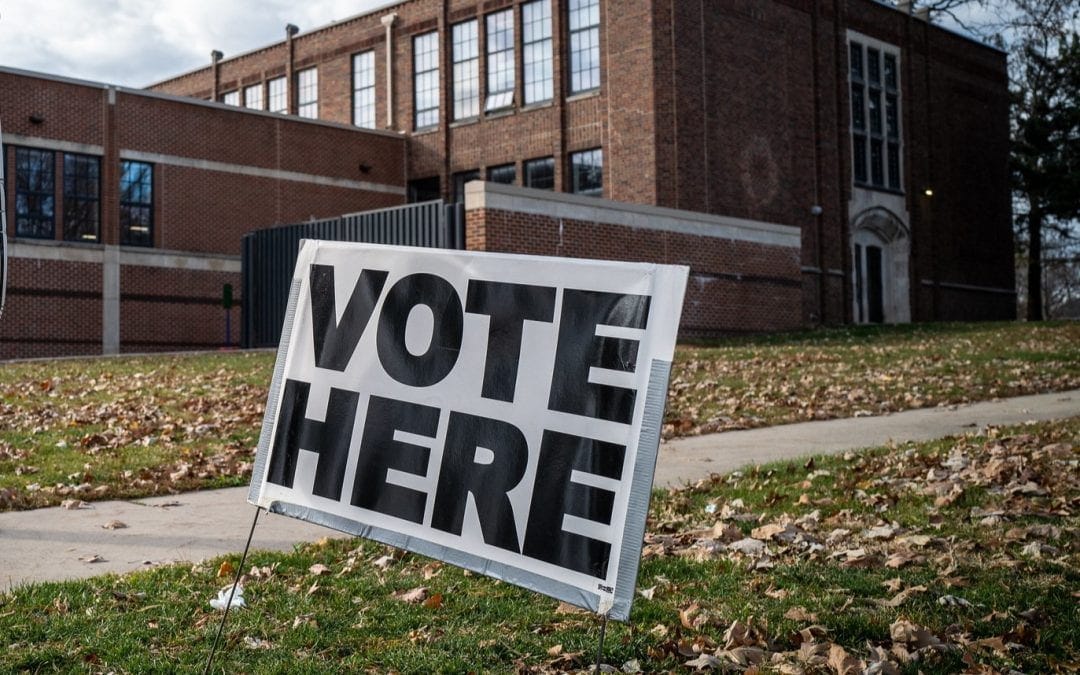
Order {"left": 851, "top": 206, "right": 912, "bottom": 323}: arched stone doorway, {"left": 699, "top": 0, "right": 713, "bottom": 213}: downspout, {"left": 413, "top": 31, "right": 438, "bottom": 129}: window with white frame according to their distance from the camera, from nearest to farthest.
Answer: {"left": 699, "top": 0, "right": 713, "bottom": 213}: downspout → {"left": 413, "top": 31, "right": 438, "bottom": 129}: window with white frame → {"left": 851, "top": 206, "right": 912, "bottom": 323}: arched stone doorway

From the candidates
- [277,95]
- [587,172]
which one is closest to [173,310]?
[587,172]

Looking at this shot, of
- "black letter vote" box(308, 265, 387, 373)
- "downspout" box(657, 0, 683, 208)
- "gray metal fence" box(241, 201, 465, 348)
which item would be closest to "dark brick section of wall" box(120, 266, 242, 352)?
"gray metal fence" box(241, 201, 465, 348)

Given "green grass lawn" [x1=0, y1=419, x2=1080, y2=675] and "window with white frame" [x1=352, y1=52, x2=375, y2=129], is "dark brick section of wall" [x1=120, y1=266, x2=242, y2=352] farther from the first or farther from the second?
"green grass lawn" [x1=0, y1=419, x2=1080, y2=675]

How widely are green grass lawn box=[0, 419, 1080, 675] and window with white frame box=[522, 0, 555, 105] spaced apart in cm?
2671

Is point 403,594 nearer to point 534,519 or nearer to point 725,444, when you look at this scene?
point 534,519

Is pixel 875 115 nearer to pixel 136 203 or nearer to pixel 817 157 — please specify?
pixel 817 157

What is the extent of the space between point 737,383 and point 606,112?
1670 centimetres

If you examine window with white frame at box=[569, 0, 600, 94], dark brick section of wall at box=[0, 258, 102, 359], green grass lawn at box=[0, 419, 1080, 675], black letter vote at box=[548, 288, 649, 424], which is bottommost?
green grass lawn at box=[0, 419, 1080, 675]

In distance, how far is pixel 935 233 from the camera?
127 feet

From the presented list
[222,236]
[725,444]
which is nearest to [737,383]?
[725,444]

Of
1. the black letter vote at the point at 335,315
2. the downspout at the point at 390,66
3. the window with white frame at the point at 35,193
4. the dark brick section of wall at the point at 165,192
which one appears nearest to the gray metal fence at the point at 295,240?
the dark brick section of wall at the point at 165,192

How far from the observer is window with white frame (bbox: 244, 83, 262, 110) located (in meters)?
41.2

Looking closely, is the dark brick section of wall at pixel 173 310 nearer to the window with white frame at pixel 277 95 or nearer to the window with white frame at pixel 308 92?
the window with white frame at pixel 308 92

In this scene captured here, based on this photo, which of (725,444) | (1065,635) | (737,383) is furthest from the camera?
(737,383)
